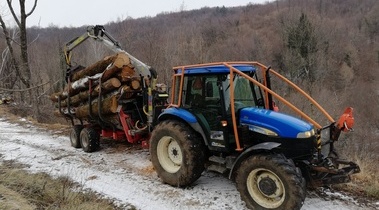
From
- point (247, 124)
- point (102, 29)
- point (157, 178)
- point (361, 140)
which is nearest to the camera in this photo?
point (247, 124)

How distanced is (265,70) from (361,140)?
21.6m

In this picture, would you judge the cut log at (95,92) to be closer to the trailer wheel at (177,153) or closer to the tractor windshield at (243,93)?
the trailer wheel at (177,153)

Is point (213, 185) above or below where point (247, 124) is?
below

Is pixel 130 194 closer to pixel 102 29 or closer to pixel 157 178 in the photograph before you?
pixel 157 178

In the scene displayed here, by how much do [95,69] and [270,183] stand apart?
18.0 feet

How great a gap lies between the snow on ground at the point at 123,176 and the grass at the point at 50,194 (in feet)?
0.79

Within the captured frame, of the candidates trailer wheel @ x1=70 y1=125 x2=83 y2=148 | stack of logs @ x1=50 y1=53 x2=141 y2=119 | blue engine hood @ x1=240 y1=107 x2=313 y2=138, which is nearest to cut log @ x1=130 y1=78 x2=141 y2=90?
stack of logs @ x1=50 y1=53 x2=141 y2=119

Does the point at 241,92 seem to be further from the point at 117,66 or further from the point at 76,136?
the point at 76,136

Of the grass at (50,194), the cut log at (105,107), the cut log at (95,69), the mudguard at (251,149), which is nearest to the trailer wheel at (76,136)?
the cut log at (105,107)

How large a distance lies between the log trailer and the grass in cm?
122

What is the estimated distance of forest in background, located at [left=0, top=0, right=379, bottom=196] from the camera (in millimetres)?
22391

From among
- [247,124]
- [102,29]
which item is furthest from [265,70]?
[102,29]

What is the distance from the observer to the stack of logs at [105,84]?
785cm

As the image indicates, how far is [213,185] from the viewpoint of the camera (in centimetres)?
601
